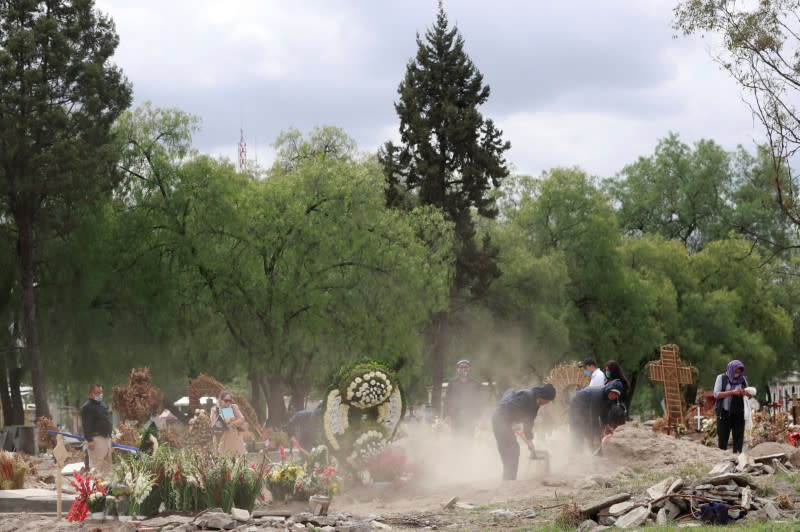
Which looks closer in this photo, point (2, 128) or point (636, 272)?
point (2, 128)

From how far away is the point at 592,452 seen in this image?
21141 millimetres

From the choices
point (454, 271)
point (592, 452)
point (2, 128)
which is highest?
point (2, 128)

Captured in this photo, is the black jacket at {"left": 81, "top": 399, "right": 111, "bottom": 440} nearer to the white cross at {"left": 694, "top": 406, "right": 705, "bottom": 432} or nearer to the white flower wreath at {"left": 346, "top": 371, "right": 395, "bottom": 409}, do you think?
the white flower wreath at {"left": 346, "top": 371, "right": 395, "bottom": 409}

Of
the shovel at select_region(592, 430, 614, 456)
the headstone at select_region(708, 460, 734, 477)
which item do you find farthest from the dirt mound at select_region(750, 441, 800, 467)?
the shovel at select_region(592, 430, 614, 456)

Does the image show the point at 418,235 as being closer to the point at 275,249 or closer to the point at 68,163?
the point at 275,249

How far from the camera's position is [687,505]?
1345 centimetres

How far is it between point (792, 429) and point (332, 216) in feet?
66.8

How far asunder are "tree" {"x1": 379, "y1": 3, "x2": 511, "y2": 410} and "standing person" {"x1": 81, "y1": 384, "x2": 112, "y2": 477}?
1128 inches

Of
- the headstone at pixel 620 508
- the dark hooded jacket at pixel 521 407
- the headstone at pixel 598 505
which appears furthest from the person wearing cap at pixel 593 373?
the headstone at pixel 620 508

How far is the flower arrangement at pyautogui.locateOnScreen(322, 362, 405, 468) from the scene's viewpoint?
63.1ft

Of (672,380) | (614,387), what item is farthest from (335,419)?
(672,380)

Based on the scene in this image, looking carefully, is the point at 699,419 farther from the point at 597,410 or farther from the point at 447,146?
the point at 447,146

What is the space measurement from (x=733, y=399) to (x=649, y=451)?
5.69 ft

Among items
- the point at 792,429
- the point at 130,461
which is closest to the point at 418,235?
the point at 792,429
